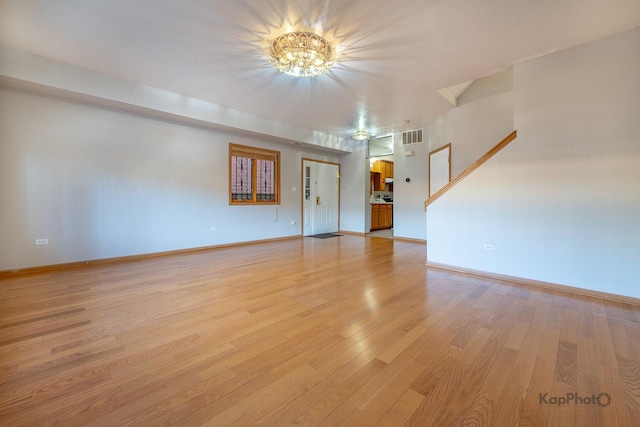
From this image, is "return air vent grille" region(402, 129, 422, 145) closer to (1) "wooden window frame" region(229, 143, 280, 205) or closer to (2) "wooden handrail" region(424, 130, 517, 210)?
(2) "wooden handrail" region(424, 130, 517, 210)

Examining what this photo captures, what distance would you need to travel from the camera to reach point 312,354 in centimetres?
175

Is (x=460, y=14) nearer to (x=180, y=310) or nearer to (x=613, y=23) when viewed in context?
(x=613, y=23)

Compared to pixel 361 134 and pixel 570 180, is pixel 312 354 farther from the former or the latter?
pixel 361 134

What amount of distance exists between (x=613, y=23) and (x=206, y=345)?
15.8 feet

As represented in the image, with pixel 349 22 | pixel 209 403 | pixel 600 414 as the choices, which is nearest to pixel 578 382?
pixel 600 414

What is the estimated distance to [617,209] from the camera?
108 inches

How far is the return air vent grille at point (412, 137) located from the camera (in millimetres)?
6332

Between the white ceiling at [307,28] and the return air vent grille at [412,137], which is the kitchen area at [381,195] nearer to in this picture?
the return air vent grille at [412,137]

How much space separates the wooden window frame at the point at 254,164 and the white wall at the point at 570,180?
4463mm

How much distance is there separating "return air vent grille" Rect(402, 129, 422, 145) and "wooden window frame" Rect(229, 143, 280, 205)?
3.31 m

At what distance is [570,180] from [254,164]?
5632 millimetres

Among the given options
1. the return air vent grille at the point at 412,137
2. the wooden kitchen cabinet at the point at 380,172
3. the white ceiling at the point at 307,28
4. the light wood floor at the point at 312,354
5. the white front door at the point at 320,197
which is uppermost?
the white ceiling at the point at 307,28

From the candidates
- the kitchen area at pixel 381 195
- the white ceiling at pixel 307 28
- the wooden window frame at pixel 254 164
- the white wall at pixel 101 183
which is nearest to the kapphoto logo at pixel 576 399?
the white ceiling at pixel 307 28

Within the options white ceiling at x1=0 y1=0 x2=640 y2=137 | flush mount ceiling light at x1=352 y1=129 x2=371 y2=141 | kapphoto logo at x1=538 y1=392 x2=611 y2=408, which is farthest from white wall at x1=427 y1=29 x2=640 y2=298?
flush mount ceiling light at x1=352 y1=129 x2=371 y2=141
